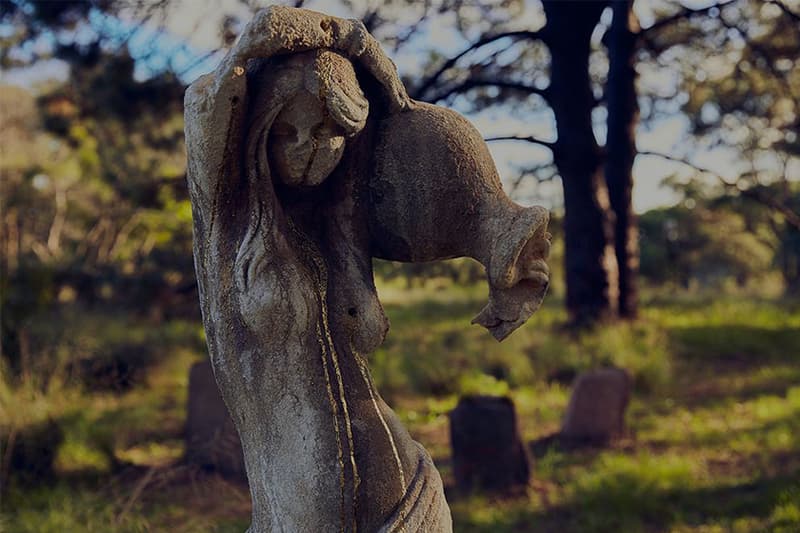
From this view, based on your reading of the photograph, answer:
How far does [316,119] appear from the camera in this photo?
1.43 m

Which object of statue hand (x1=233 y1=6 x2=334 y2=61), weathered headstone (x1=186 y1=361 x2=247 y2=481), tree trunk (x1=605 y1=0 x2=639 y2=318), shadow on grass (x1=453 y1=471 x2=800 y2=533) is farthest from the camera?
tree trunk (x1=605 y1=0 x2=639 y2=318)

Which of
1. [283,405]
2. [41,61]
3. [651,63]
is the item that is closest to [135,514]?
[283,405]

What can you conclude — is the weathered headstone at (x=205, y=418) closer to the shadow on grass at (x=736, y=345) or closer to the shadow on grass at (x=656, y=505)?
the shadow on grass at (x=656, y=505)

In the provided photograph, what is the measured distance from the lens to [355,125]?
1457 mm

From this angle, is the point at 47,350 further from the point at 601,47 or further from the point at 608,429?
the point at 601,47

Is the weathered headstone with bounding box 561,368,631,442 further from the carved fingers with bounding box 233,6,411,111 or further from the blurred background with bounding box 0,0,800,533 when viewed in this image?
the carved fingers with bounding box 233,6,411,111

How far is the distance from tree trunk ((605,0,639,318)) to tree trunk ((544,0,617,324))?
1.83ft

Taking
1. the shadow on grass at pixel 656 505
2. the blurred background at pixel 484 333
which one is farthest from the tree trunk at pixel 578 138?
the shadow on grass at pixel 656 505

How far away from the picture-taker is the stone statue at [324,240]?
142 centimetres

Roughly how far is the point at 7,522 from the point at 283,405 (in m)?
3.80

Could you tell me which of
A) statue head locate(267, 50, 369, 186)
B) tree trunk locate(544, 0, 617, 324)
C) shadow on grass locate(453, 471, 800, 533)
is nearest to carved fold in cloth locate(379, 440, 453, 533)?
statue head locate(267, 50, 369, 186)

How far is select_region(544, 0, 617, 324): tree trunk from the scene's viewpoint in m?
7.62

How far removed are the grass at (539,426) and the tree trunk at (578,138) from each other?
1.08 m

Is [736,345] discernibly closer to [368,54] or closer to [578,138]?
[578,138]
